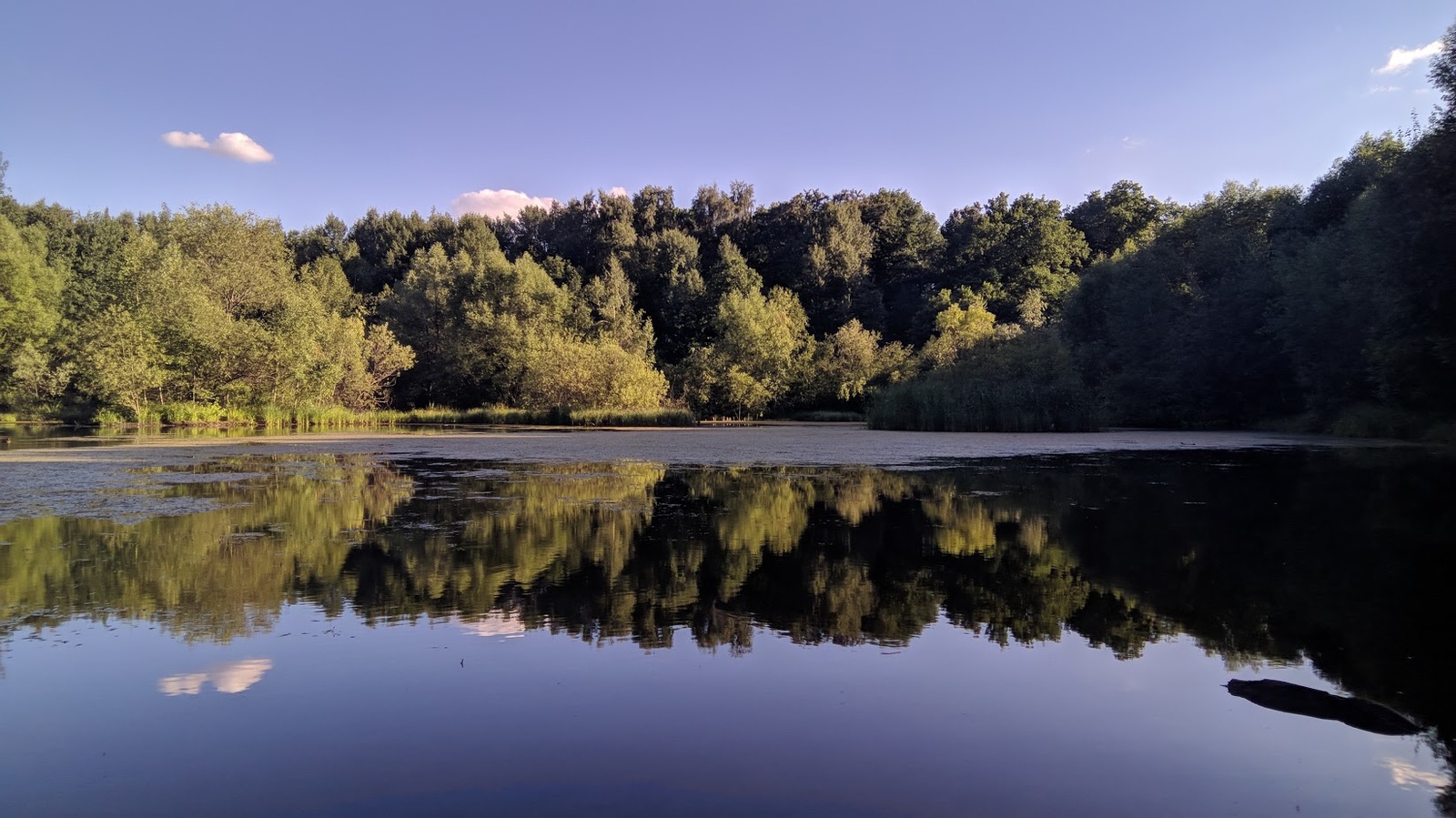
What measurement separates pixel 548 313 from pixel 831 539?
4760 cm

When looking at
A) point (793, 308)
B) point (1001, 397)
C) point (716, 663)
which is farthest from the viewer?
point (793, 308)

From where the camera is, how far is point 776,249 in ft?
224

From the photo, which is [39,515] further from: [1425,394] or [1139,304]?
[1139,304]

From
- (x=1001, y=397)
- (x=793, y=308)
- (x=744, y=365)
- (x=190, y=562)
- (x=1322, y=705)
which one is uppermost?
(x=793, y=308)

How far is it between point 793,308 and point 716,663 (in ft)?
185

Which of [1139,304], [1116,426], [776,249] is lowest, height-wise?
[1116,426]

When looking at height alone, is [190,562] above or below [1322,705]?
above

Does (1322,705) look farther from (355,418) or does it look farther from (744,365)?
(744,365)

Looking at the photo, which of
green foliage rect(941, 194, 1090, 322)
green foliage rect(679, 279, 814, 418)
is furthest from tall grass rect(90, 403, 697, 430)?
green foliage rect(941, 194, 1090, 322)

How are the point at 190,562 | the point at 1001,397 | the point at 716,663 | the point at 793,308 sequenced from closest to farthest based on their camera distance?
the point at 716,663
the point at 190,562
the point at 1001,397
the point at 793,308

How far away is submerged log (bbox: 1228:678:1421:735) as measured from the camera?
341cm

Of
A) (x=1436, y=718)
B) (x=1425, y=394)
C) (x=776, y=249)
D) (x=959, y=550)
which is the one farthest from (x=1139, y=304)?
(x=1436, y=718)

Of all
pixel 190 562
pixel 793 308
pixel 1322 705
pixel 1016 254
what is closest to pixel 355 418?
pixel 793 308

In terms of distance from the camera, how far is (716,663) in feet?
13.6
